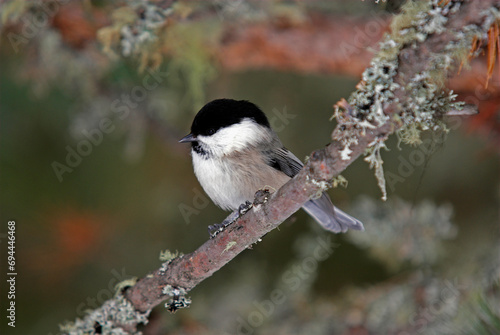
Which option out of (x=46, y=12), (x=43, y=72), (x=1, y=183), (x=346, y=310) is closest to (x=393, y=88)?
(x=346, y=310)

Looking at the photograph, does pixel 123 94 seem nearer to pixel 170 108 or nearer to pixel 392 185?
pixel 170 108

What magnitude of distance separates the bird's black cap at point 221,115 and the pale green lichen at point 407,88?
2.20ft

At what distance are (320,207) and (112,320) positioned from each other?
717 millimetres

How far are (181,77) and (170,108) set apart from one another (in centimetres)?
16

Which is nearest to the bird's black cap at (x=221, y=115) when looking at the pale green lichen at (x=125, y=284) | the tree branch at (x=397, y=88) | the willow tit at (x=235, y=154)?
the willow tit at (x=235, y=154)

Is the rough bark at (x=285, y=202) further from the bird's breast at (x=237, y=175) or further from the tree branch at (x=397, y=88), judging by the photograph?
the bird's breast at (x=237, y=175)

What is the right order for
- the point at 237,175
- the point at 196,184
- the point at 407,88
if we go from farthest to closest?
1. the point at 196,184
2. the point at 237,175
3. the point at 407,88

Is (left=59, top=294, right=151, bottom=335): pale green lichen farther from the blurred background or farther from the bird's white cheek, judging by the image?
the bird's white cheek

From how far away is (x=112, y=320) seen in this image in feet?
3.82

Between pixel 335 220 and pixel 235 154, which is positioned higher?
pixel 235 154

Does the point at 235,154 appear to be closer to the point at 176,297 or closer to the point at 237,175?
the point at 237,175

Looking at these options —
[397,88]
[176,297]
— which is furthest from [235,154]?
[397,88]

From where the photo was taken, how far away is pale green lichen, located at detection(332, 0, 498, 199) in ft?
2.12

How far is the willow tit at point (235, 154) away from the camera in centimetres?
135
